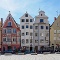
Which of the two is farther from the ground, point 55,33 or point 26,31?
point 26,31

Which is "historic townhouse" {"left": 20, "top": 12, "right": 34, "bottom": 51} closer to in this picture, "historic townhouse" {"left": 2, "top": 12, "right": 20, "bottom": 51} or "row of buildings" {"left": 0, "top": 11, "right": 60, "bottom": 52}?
"row of buildings" {"left": 0, "top": 11, "right": 60, "bottom": 52}

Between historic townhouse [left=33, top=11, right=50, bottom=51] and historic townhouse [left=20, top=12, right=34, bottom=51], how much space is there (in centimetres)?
123

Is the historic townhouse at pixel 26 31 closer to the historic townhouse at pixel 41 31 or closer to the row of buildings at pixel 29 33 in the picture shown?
the row of buildings at pixel 29 33

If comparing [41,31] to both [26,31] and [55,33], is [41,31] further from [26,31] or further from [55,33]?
[26,31]

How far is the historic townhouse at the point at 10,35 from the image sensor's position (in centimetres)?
6180

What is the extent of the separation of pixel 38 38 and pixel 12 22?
867 centimetres

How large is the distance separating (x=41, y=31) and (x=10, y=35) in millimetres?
8821

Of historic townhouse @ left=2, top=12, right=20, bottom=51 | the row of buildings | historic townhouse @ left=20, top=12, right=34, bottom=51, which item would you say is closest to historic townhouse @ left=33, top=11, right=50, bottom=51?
the row of buildings

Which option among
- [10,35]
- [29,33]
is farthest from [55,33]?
[10,35]

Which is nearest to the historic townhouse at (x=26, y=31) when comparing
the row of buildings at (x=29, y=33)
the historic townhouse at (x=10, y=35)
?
the row of buildings at (x=29, y=33)

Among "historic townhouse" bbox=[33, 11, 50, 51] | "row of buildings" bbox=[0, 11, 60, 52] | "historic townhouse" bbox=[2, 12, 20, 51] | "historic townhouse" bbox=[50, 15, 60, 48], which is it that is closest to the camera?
"historic townhouse" bbox=[2, 12, 20, 51]

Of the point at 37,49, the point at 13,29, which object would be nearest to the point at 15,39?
the point at 13,29

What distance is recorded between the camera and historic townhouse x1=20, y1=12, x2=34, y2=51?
62.2 meters

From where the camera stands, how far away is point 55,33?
206ft
